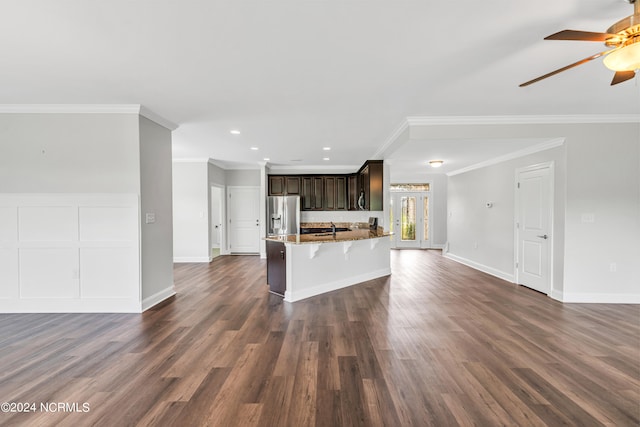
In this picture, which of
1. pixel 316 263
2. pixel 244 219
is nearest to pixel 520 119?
pixel 316 263

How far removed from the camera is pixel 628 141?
12.7 ft

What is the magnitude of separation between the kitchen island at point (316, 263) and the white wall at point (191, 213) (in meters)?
3.11

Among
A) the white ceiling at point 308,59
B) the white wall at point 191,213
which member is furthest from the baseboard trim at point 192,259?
the white ceiling at point 308,59

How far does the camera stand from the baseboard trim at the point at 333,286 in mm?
4047

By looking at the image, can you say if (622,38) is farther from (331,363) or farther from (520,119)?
(331,363)

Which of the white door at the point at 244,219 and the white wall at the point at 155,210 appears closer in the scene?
the white wall at the point at 155,210

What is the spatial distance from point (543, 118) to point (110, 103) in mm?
5607

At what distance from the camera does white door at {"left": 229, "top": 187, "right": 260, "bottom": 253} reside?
8125mm

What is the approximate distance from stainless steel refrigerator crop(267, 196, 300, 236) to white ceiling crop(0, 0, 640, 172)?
3.86m

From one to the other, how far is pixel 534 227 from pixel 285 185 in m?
5.74

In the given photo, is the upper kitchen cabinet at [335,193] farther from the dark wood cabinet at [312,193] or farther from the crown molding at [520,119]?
the crown molding at [520,119]

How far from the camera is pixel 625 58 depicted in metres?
1.70

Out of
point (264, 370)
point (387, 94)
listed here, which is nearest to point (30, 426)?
point (264, 370)

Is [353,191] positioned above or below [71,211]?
above
